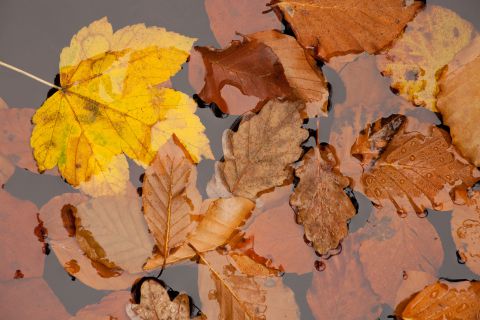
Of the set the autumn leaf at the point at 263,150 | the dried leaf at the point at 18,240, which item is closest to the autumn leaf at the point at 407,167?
the autumn leaf at the point at 263,150

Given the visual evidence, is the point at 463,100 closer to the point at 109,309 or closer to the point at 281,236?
the point at 281,236

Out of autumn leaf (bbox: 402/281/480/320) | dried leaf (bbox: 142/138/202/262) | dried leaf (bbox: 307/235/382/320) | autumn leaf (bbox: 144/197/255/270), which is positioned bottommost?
autumn leaf (bbox: 402/281/480/320)

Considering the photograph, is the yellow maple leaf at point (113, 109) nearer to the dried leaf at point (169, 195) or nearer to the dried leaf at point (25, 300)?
the dried leaf at point (169, 195)

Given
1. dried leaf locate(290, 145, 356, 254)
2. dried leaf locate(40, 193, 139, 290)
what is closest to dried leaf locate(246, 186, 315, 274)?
dried leaf locate(290, 145, 356, 254)

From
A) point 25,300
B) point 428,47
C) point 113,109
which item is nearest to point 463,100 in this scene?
point 428,47

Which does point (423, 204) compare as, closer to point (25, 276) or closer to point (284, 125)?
point (284, 125)

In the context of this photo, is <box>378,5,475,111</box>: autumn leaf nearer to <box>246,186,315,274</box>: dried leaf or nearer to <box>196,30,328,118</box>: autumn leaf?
<box>196,30,328,118</box>: autumn leaf
